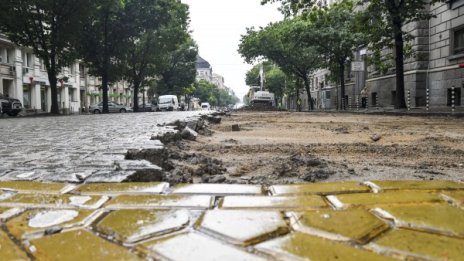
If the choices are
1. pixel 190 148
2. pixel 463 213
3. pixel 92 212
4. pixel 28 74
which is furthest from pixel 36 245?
pixel 28 74

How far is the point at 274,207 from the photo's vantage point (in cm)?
A: 233

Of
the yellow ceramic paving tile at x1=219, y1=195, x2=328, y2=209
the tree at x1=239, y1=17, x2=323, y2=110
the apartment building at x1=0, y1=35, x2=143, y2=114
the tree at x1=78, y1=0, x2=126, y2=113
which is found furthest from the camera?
the tree at x1=239, y1=17, x2=323, y2=110

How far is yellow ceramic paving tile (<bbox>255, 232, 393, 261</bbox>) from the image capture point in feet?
5.26

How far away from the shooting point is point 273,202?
2449 millimetres

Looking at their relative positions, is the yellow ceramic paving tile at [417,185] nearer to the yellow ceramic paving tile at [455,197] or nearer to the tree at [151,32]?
the yellow ceramic paving tile at [455,197]

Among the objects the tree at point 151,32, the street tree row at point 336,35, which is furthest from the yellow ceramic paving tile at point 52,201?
the tree at point 151,32

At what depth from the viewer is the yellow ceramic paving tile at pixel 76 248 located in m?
1.64

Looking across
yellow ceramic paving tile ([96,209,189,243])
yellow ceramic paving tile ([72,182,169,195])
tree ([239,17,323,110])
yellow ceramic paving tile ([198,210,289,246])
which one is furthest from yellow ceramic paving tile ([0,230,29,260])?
tree ([239,17,323,110])

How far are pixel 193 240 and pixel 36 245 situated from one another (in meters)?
0.63

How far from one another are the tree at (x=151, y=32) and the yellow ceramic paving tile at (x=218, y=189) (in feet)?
94.7

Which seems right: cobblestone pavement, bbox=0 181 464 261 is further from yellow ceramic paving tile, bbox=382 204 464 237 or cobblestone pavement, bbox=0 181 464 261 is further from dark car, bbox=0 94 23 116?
dark car, bbox=0 94 23 116

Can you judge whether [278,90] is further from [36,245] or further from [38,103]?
[36,245]

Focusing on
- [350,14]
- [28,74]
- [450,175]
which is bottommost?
[450,175]

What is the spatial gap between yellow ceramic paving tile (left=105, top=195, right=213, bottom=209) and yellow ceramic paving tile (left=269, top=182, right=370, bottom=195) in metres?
0.48
